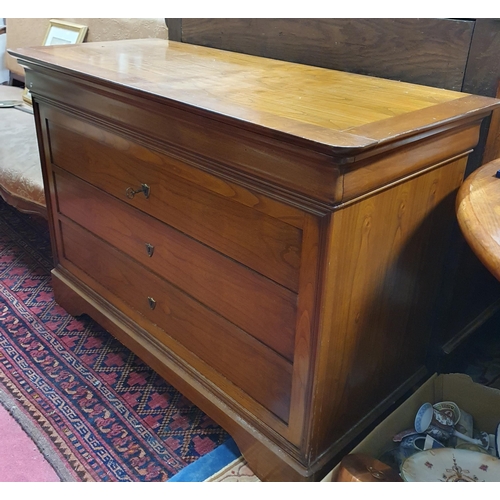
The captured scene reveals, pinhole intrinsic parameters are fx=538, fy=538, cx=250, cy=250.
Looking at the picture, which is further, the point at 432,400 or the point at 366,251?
the point at 432,400

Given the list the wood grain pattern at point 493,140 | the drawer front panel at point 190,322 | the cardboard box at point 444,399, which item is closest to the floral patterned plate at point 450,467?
the cardboard box at point 444,399

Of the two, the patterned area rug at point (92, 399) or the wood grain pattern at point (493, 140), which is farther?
the patterned area rug at point (92, 399)

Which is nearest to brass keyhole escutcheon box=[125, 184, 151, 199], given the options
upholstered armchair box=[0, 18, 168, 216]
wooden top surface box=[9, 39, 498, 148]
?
wooden top surface box=[9, 39, 498, 148]

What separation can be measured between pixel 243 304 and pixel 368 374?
287mm

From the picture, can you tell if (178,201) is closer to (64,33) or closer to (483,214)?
(483,214)

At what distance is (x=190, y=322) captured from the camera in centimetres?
118

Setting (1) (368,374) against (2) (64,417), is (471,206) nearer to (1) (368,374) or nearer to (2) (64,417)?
(1) (368,374)

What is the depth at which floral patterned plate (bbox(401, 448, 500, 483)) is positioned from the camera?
0.99m

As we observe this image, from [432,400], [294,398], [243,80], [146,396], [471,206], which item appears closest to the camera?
[471,206]

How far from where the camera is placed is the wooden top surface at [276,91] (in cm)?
80

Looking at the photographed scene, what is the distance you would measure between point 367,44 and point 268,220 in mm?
548

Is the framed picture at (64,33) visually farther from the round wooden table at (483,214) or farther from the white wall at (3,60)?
the round wooden table at (483,214)
